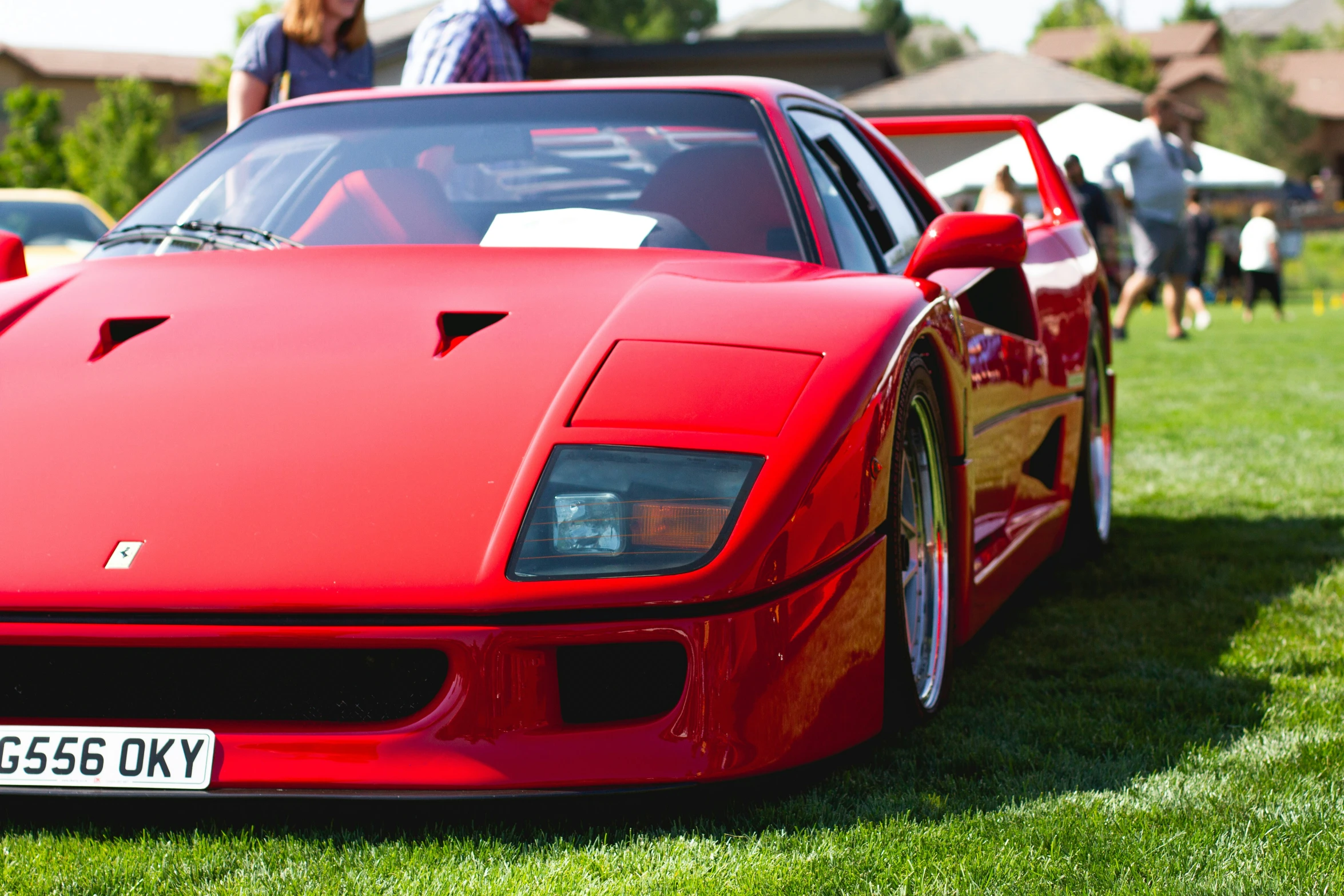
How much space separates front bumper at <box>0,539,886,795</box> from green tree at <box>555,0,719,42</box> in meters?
88.3

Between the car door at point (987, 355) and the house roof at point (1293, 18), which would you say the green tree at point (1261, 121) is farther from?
the car door at point (987, 355)

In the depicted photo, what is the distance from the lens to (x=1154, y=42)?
10069cm

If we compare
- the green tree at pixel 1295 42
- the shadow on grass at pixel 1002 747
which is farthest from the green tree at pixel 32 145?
the green tree at pixel 1295 42

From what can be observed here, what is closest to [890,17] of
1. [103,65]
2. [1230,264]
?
[103,65]

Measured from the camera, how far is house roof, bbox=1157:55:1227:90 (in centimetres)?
8194

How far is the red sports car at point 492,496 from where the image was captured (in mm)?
1982

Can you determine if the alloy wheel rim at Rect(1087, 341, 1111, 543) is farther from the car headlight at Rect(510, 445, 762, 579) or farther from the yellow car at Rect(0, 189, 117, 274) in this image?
the yellow car at Rect(0, 189, 117, 274)

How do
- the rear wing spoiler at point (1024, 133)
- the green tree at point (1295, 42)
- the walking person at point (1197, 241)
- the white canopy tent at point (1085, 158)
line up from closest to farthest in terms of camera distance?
the rear wing spoiler at point (1024, 133), the white canopy tent at point (1085, 158), the walking person at point (1197, 241), the green tree at point (1295, 42)

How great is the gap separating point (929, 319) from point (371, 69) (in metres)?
3.14

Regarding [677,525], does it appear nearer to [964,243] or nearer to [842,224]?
[964,243]

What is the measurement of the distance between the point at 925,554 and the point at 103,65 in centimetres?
7795

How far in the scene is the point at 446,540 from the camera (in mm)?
2016

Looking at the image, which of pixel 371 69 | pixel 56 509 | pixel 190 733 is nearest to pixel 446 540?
pixel 190 733

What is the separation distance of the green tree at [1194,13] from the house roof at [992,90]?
7295 cm
